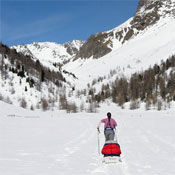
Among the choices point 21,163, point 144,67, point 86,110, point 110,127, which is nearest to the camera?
point 21,163

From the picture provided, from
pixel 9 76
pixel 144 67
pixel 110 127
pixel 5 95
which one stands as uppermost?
pixel 144 67

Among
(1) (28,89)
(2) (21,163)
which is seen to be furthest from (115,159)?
(1) (28,89)

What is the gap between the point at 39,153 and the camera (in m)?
11.1

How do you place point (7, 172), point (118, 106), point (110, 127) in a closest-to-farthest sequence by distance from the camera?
point (7, 172)
point (110, 127)
point (118, 106)

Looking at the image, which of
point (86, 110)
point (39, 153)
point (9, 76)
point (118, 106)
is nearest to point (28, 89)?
point (9, 76)

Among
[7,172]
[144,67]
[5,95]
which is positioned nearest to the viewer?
[7,172]

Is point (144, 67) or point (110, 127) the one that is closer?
point (110, 127)

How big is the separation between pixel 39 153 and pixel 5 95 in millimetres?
59227

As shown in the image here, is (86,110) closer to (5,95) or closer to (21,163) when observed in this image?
(5,95)

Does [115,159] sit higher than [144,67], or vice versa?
[144,67]

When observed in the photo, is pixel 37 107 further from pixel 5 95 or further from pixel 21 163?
pixel 21 163

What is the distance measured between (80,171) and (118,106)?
282 ft

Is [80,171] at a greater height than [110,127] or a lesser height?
lesser

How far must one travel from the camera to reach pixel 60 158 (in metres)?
10.0
